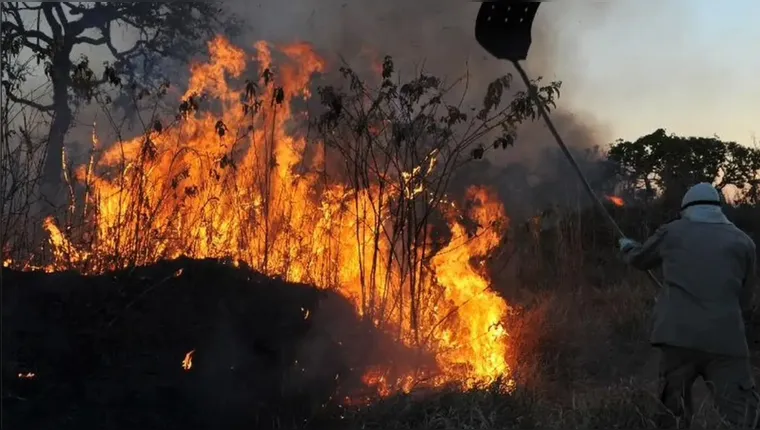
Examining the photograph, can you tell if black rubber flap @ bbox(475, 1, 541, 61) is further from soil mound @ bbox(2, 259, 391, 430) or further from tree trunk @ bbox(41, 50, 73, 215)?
tree trunk @ bbox(41, 50, 73, 215)

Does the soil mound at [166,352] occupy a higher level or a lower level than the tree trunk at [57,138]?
lower

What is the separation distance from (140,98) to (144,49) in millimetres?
1336

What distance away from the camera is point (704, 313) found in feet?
13.5

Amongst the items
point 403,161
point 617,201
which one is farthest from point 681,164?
point 403,161

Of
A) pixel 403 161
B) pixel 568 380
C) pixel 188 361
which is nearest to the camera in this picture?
pixel 188 361

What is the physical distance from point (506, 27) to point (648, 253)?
1730 millimetres

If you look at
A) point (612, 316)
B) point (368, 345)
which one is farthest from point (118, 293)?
point (612, 316)

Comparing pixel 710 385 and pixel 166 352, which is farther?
pixel 166 352

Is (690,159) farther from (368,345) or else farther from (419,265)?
(368,345)

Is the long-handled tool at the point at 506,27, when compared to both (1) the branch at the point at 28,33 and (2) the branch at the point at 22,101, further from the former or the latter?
(1) the branch at the point at 28,33

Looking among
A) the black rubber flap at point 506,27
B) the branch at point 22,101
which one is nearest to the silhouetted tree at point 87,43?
the branch at point 22,101

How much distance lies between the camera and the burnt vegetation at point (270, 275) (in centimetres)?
446

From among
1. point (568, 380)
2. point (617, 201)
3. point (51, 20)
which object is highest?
point (51, 20)

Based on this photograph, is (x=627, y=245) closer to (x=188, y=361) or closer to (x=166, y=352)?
(x=188, y=361)
